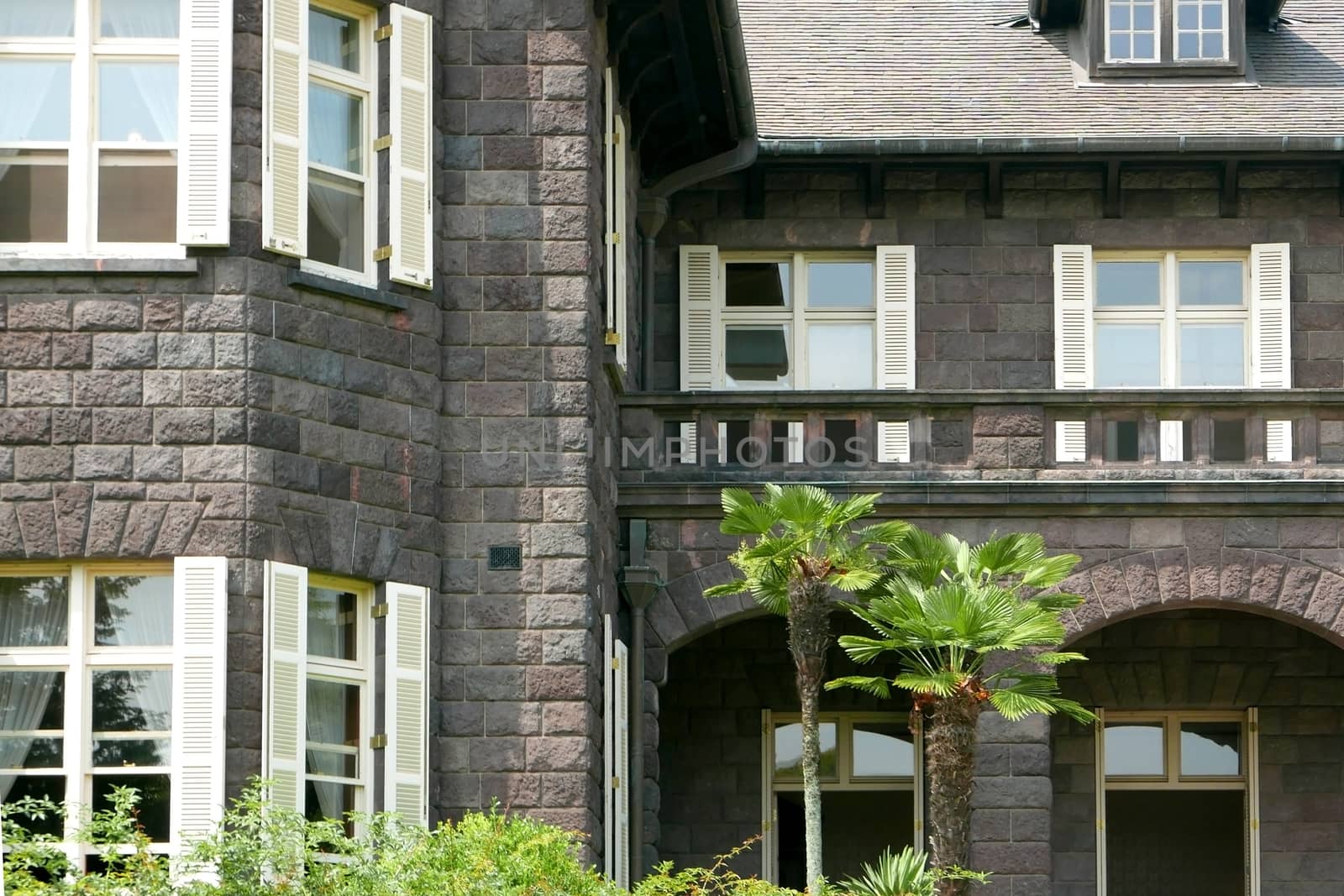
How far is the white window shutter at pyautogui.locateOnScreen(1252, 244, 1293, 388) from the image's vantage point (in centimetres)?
2067

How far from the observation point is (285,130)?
14742 mm

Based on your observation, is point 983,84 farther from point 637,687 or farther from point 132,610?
point 132,610

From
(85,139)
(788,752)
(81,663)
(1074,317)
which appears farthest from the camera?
(788,752)

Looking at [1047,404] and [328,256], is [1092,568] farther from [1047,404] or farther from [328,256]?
[328,256]

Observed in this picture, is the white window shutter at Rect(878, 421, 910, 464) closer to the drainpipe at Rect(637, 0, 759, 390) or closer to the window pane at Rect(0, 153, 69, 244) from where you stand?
the drainpipe at Rect(637, 0, 759, 390)

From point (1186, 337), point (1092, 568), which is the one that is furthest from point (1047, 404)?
point (1186, 337)

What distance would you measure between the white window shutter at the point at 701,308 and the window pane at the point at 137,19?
6.95 meters

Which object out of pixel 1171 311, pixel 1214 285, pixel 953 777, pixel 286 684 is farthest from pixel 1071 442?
pixel 286 684

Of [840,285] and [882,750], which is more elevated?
[840,285]

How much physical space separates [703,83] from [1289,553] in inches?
202

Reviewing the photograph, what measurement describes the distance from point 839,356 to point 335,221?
265 inches

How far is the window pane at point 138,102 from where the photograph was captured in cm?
1462

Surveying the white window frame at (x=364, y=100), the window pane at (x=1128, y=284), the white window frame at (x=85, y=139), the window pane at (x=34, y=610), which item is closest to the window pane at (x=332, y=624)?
the window pane at (x=34, y=610)

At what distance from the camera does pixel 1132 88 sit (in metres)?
22.1
